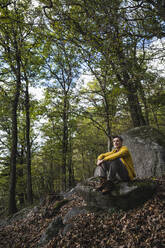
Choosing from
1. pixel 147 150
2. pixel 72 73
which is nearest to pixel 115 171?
pixel 147 150

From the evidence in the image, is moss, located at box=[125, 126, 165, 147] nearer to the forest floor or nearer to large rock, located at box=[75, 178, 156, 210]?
the forest floor

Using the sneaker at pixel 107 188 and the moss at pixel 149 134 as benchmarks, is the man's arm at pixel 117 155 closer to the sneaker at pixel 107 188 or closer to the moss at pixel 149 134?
the sneaker at pixel 107 188

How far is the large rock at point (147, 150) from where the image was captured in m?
6.49

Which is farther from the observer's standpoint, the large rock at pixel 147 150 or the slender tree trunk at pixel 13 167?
the slender tree trunk at pixel 13 167

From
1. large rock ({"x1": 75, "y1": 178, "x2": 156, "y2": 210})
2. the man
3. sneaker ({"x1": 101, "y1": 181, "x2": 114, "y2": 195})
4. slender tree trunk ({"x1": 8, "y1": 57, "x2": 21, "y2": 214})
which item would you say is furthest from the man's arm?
slender tree trunk ({"x1": 8, "y1": 57, "x2": 21, "y2": 214})

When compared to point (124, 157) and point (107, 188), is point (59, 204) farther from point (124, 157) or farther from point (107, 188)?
point (124, 157)

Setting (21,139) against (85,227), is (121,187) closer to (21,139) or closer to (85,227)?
(85,227)

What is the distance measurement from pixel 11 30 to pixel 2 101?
5.42m

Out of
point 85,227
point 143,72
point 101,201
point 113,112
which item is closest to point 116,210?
point 101,201

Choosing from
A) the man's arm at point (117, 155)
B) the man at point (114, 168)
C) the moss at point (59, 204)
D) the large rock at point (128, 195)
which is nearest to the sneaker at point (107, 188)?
the man at point (114, 168)

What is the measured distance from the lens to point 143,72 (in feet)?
14.4

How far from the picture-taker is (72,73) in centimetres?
1378

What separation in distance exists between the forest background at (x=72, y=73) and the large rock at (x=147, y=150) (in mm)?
1315

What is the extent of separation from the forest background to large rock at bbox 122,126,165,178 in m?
1.32
